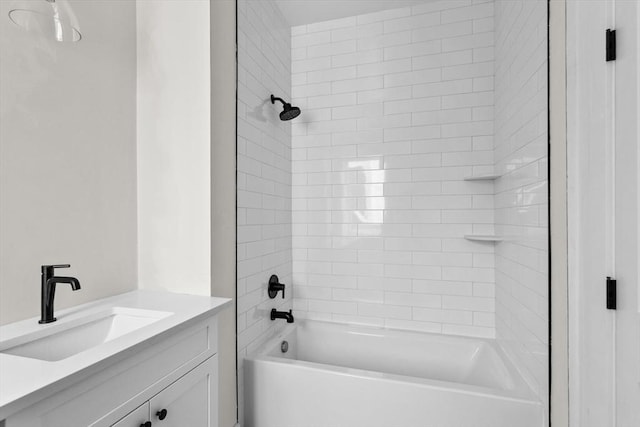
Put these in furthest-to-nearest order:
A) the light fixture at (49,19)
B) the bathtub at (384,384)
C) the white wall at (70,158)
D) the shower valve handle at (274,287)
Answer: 1. the shower valve handle at (274,287)
2. the bathtub at (384,384)
3. the white wall at (70,158)
4. the light fixture at (49,19)

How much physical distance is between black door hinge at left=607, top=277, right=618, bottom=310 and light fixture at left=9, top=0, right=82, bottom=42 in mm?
1745

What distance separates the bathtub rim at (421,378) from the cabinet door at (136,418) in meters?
0.85

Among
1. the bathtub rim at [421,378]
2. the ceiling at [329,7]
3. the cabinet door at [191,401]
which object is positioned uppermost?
the ceiling at [329,7]

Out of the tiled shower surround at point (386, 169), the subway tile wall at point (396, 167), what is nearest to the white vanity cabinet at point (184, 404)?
the tiled shower surround at point (386, 169)

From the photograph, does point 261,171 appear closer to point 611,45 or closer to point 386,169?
point 386,169

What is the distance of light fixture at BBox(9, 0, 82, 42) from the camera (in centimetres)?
98

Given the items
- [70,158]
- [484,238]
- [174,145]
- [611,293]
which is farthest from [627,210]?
[70,158]

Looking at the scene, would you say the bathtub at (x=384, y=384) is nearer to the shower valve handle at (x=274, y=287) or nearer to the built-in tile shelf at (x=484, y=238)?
the shower valve handle at (x=274, y=287)

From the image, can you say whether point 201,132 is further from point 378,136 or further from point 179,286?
point 378,136

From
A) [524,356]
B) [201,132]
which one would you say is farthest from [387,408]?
[201,132]

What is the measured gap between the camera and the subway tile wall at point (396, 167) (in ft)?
7.01

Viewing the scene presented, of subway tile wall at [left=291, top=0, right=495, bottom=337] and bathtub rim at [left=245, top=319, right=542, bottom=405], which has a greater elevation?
subway tile wall at [left=291, top=0, right=495, bottom=337]

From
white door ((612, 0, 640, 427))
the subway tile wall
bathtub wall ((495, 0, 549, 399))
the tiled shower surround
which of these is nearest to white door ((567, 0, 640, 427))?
white door ((612, 0, 640, 427))

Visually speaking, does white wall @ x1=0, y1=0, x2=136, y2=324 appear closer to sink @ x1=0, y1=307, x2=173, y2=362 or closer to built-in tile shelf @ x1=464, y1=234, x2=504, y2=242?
sink @ x1=0, y1=307, x2=173, y2=362
